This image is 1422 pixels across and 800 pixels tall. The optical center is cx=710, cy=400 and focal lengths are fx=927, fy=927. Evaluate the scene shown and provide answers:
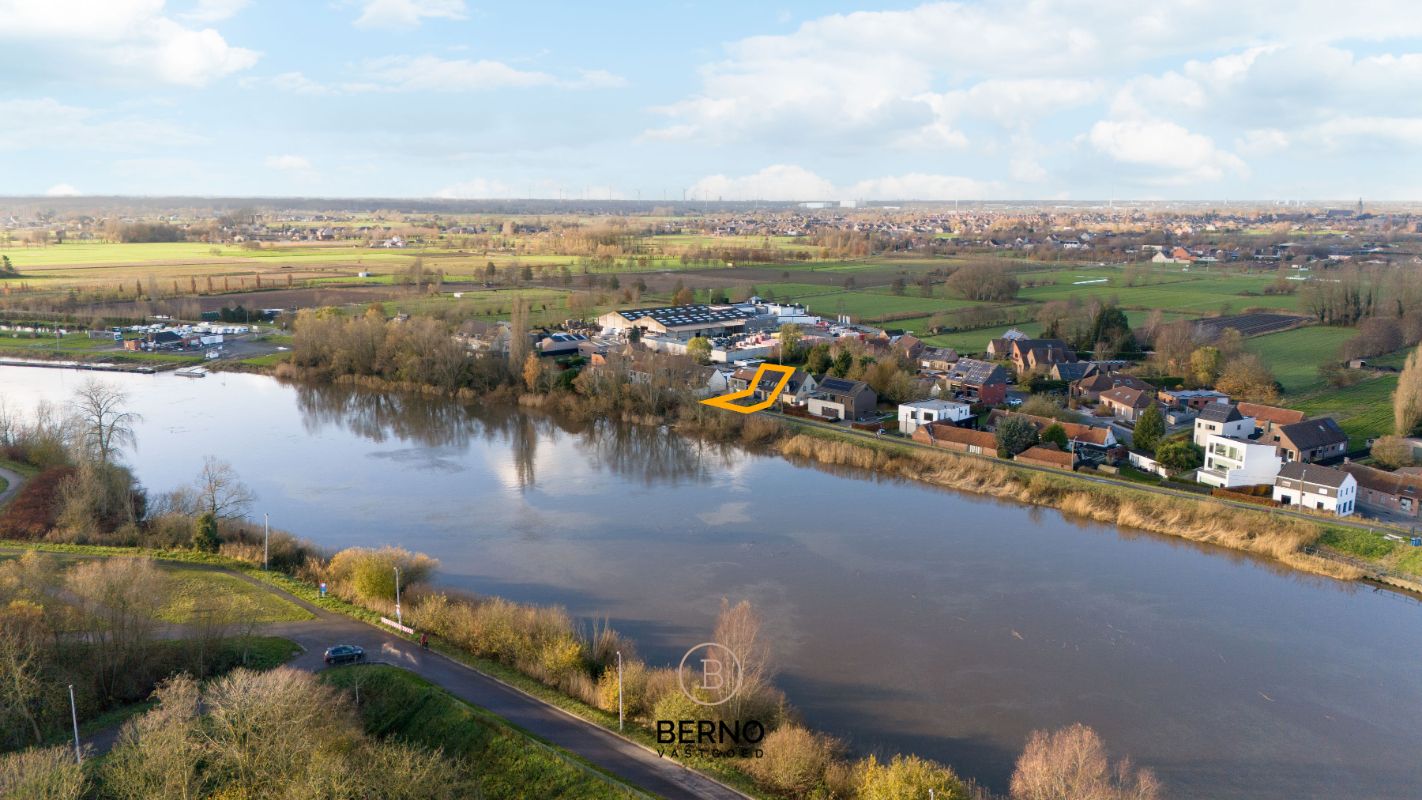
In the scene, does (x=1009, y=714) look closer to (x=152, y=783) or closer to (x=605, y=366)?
(x=152, y=783)

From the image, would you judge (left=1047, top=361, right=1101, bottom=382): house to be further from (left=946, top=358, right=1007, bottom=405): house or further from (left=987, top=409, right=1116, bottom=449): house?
(left=987, top=409, right=1116, bottom=449): house

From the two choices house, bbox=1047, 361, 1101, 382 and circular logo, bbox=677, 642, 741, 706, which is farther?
house, bbox=1047, 361, 1101, 382

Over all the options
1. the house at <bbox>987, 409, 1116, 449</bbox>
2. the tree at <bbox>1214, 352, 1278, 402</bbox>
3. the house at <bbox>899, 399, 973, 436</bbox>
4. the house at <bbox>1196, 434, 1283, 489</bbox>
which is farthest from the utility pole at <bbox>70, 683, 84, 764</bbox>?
the tree at <bbox>1214, 352, 1278, 402</bbox>

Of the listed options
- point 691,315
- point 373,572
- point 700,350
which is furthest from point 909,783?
point 691,315

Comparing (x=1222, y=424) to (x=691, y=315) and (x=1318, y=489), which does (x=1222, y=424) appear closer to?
(x=1318, y=489)

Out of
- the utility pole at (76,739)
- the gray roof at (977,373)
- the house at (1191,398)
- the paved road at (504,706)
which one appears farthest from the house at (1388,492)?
the utility pole at (76,739)

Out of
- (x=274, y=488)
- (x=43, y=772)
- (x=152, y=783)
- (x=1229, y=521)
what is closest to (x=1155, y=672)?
(x=1229, y=521)

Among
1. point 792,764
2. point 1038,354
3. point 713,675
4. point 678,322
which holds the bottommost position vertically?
point 792,764

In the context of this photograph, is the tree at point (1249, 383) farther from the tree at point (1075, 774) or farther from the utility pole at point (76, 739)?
the utility pole at point (76, 739)
